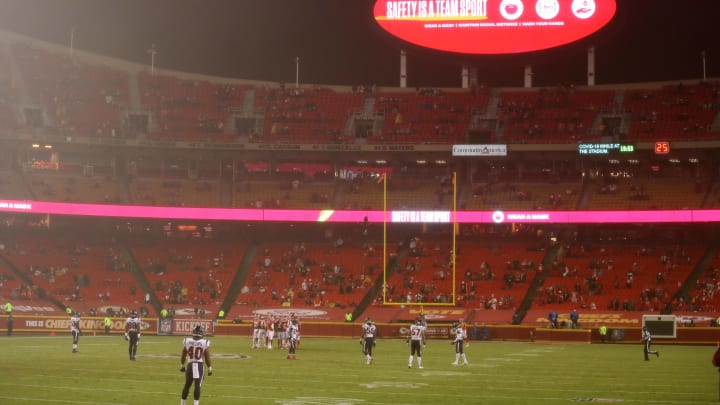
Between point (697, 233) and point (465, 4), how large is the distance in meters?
21.9

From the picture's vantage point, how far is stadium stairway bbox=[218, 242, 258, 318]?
5922 centimetres

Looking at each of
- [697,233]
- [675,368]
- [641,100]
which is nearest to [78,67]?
[641,100]

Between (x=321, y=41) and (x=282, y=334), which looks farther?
(x=321, y=41)

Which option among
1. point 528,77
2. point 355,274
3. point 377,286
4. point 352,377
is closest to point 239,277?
point 355,274

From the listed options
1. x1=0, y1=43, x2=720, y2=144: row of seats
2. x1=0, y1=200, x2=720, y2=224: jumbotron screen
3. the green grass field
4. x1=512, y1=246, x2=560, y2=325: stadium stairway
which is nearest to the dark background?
x1=0, y1=43, x2=720, y2=144: row of seats

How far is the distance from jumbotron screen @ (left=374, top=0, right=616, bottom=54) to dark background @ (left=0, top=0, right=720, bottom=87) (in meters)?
0.78

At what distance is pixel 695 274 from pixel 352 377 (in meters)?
37.2

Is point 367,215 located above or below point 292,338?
above

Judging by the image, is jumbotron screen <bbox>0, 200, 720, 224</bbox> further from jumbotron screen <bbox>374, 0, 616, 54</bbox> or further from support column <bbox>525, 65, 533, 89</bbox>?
support column <bbox>525, 65, 533, 89</bbox>

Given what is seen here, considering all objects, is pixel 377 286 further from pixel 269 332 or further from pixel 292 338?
pixel 292 338

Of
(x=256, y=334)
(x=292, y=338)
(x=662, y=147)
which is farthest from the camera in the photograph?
(x=662, y=147)

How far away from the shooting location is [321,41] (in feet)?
235

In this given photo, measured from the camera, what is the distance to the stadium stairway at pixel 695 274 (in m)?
55.5

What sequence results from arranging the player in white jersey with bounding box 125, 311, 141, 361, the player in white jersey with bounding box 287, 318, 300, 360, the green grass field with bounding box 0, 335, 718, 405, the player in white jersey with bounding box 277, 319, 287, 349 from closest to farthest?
the green grass field with bounding box 0, 335, 718, 405, the player in white jersey with bounding box 125, 311, 141, 361, the player in white jersey with bounding box 287, 318, 300, 360, the player in white jersey with bounding box 277, 319, 287, 349
